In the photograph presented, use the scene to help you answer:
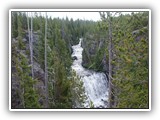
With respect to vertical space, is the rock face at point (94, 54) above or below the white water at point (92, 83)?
above

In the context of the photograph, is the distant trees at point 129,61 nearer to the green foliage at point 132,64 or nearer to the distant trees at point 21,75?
the green foliage at point 132,64

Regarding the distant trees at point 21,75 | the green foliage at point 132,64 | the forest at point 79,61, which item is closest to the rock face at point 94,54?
the forest at point 79,61

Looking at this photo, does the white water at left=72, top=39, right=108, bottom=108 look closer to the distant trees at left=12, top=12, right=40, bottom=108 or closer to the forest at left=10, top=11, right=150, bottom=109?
the forest at left=10, top=11, right=150, bottom=109

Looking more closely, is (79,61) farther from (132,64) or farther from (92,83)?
(132,64)

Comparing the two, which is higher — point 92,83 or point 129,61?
point 129,61

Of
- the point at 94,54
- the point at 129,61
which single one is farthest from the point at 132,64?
the point at 94,54

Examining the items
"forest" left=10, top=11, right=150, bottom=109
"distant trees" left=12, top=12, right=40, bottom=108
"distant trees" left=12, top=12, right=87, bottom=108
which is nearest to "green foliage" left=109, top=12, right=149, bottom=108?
"forest" left=10, top=11, right=150, bottom=109

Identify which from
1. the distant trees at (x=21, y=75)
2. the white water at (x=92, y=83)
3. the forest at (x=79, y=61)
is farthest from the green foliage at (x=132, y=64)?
the distant trees at (x=21, y=75)

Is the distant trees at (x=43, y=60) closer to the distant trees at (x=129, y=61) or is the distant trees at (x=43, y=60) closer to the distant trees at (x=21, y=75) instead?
the distant trees at (x=21, y=75)

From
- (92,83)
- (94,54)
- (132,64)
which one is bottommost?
(92,83)
